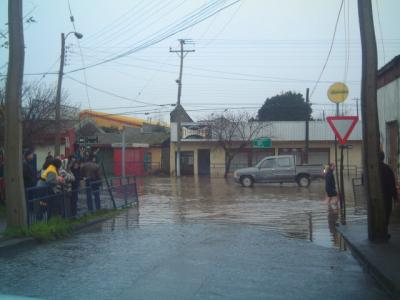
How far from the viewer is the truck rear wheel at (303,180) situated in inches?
1191

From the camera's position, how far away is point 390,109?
50.5 feet

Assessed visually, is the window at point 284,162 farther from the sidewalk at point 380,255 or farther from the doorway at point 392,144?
the sidewalk at point 380,255

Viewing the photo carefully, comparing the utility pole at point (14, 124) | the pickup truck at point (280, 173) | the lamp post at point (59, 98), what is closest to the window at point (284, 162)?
the pickup truck at point (280, 173)

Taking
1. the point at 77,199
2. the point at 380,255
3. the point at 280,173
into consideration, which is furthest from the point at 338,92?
the point at 280,173

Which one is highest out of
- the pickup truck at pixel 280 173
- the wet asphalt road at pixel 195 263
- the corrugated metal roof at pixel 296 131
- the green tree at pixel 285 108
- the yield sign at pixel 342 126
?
the green tree at pixel 285 108

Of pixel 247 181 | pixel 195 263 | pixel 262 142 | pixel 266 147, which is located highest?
pixel 262 142

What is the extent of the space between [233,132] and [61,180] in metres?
33.0

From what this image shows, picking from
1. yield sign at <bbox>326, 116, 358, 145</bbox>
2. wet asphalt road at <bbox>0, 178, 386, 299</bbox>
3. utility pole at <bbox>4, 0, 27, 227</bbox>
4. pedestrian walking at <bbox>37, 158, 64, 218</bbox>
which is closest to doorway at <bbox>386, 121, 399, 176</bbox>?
wet asphalt road at <bbox>0, 178, 386, 299</bbox>

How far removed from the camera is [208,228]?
42.8 ft

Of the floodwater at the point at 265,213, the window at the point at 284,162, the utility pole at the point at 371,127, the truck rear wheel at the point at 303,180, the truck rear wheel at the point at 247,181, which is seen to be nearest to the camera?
the utility pole at the point at 371,127

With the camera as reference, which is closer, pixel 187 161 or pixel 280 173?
pixel 280 173

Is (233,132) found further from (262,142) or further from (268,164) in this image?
(268,164)

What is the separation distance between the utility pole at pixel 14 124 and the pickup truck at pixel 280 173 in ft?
67.8

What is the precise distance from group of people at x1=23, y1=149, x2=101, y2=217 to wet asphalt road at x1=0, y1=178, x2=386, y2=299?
3.30ft
